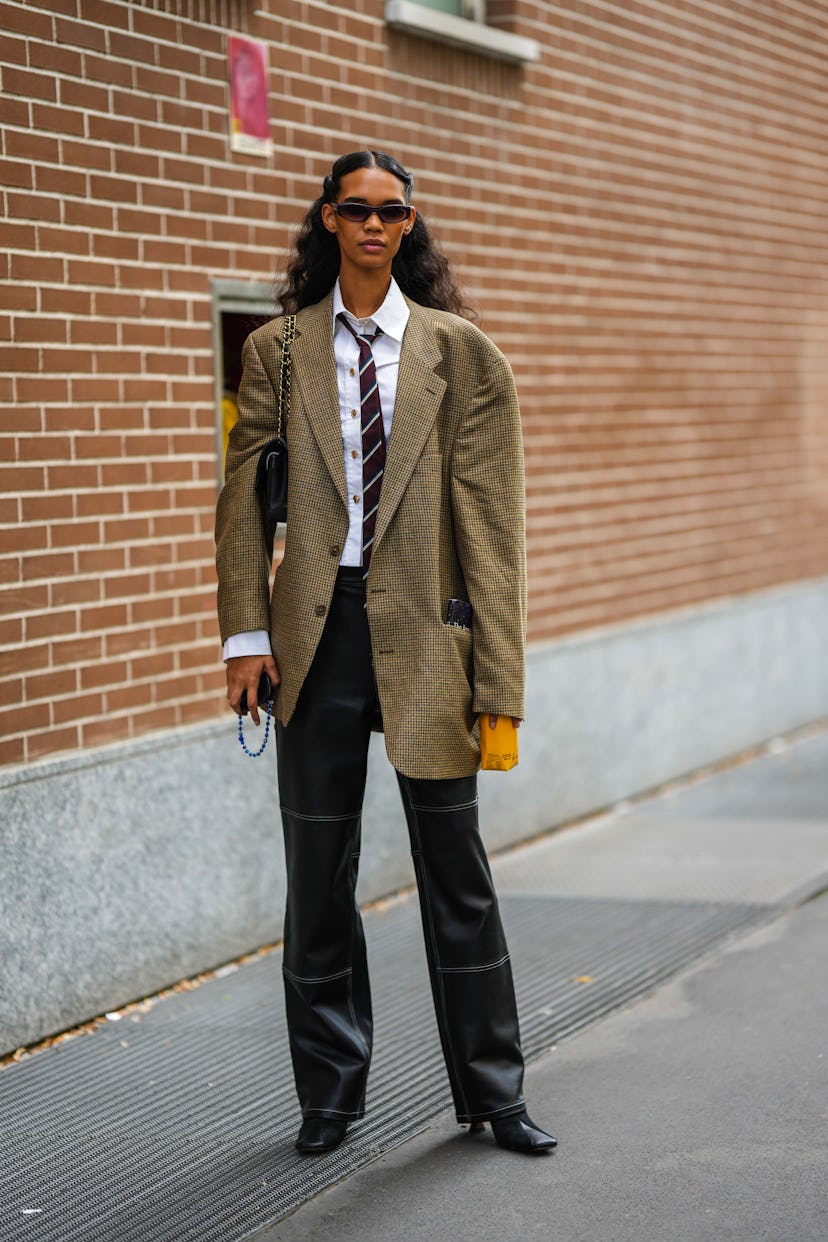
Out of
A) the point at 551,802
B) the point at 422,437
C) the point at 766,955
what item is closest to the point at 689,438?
the point at 551,802

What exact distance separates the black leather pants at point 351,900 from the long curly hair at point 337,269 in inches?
28.0

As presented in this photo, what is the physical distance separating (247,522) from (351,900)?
911 mm

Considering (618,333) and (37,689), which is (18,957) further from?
(618,333)

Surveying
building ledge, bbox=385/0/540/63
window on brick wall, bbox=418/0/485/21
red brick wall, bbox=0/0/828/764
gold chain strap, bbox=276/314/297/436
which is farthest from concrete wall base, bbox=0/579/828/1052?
window on brick wall, bbox=418/0/485/21

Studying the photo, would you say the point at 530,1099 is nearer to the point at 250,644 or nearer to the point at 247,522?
the point at 250,644

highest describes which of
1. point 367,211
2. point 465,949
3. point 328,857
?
point 367,211

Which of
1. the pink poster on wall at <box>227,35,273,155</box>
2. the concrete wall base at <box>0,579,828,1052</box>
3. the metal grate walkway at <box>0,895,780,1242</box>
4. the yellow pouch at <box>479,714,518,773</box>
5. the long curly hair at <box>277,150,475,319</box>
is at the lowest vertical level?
the metal grate walkway at <box>0,895,780,1242</box>

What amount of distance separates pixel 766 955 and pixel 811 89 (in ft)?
20.6

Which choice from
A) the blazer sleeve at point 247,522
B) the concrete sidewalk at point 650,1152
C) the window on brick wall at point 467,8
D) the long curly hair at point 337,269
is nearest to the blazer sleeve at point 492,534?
the long curly hair at point 337,269

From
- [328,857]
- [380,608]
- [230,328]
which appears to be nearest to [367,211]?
[380,608]

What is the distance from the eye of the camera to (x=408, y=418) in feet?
12.7

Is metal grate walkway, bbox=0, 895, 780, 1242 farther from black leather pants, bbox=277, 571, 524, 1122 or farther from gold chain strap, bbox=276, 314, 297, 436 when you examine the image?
gold chain strap, bbox=276, 314, 297, 436

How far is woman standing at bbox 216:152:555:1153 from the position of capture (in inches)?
153

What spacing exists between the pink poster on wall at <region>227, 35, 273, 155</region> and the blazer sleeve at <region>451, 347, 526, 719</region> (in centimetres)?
225
